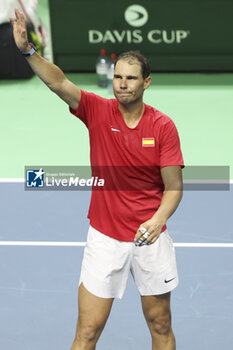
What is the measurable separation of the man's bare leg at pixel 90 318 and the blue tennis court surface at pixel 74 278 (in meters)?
1.10

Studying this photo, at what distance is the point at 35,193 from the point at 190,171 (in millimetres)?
2138

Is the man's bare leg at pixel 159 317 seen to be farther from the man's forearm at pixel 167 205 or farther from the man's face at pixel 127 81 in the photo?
the man's face at pixel 127 81

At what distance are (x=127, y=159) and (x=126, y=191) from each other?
0.74 ft

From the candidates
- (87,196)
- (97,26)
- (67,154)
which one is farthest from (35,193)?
(97,26)

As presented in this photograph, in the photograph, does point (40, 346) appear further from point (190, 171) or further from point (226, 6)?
point (226, 6)

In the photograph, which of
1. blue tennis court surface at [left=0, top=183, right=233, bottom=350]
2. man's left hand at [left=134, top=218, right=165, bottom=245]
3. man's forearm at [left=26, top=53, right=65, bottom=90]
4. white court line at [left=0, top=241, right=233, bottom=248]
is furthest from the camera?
white court line at [left=0, top=241, right=233, bottom=248]

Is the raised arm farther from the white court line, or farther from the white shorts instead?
the white court line

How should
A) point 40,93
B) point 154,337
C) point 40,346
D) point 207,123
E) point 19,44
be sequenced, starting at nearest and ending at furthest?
point 19,44 → point 154,337 → point 40,346 → point 207,123 → point 40,93

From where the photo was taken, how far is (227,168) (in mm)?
9266

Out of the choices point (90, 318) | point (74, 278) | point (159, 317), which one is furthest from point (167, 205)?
point (74, 278)

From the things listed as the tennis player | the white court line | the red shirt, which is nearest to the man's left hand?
the tennis player

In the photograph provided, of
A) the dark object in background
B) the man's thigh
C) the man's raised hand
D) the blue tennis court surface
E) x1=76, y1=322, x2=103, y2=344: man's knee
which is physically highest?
the man's raised hand

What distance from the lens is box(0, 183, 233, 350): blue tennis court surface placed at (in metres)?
5.90

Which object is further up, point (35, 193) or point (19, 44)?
point (19, 44)
